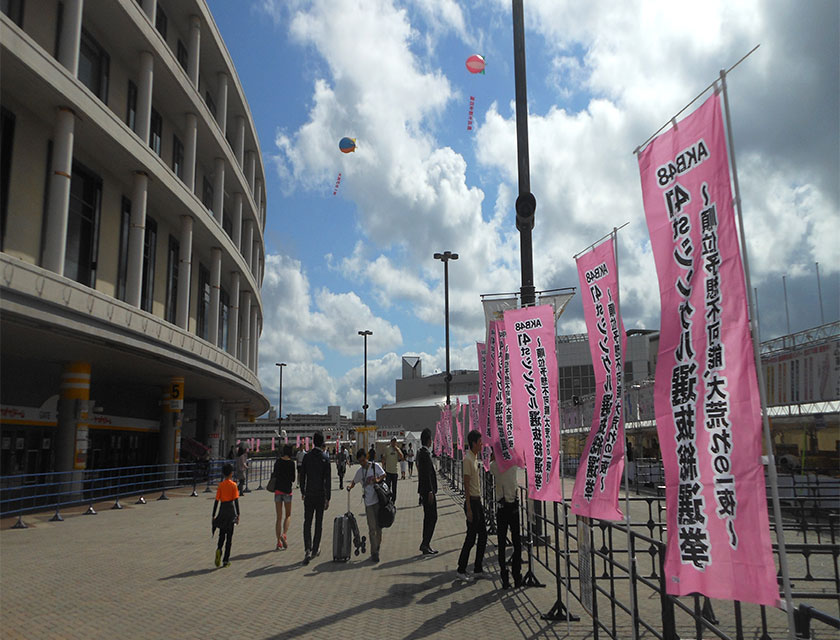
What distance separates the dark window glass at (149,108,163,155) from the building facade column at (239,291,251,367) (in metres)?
13.9

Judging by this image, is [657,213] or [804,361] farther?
Result: [804,361]

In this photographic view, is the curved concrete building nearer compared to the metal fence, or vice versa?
the metal fence

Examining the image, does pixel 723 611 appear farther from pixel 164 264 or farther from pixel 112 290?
pixel 164 264

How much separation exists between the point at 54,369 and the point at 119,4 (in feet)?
38.3

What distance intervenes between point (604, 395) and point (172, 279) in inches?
904

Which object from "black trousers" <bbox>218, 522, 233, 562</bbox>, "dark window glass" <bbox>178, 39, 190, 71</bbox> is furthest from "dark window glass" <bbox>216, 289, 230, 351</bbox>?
"black trousers" <bbox>218, 522, 233, 562</bbox>

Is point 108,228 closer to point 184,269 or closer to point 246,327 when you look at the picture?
point 184,269

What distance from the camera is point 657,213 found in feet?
14.8

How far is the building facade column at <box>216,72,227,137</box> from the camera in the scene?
91.9 feet

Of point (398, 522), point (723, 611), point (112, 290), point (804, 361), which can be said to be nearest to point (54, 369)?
point (112, 290)

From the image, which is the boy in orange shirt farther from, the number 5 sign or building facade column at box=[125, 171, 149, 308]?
the number 5 sign

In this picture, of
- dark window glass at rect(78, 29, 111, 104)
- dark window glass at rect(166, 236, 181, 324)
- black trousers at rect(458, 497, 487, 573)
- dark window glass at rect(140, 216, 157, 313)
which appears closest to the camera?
black trousers at rect(458, 497, 487, 573)

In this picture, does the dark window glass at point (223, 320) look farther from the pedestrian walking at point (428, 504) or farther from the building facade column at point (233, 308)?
the pedestrian walking at point (428, 504)

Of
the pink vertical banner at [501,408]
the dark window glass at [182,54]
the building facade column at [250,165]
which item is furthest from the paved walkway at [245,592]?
the building facade column at [250,165]
